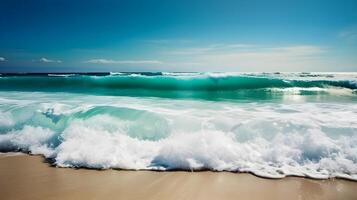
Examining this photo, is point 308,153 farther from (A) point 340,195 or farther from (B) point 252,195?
(B) point 252,195

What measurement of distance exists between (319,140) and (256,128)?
4.13 feet

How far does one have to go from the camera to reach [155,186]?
3691 mm

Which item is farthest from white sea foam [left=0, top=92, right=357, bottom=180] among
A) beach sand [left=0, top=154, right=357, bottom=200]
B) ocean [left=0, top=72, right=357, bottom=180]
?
beach sand [left=0, top=154, right=357, bottom=200]

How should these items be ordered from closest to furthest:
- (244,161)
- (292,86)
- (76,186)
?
1. (76,186)
2. (244,161)
3. (292,86)

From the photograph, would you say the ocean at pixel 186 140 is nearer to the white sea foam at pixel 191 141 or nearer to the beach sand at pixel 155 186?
the white sea foam at pixel 191 141

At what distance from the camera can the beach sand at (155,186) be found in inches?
134

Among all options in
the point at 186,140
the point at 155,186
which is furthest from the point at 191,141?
the point at 155,186

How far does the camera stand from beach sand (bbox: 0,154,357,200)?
11.2ft

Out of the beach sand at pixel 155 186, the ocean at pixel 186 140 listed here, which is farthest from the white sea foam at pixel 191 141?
the beach sand at pixel 155 186

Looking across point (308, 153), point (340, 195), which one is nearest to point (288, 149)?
point (308, 153)

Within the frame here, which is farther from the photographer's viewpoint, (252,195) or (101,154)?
(101,154)

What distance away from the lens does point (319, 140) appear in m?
4.84

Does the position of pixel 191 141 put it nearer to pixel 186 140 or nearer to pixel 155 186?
pixel 186 140

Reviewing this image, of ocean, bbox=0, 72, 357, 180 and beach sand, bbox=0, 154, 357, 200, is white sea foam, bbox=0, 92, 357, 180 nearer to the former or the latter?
ocean, bbox=0, 72, 357, 180
